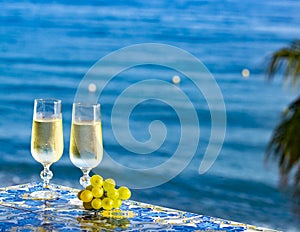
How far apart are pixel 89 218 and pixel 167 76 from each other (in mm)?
7261

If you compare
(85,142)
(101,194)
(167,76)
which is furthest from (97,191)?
(167,76)

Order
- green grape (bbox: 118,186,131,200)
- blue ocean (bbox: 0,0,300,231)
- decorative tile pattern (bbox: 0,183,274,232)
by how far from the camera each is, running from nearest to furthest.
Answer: decorative tile pattern (bbox: 0,183,274,232) < green grape (bbox: 118,186,131,200) < blue ocean (bbox: 0,0,300,231)

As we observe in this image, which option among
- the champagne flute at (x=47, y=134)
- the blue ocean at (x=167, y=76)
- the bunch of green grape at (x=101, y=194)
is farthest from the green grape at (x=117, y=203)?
the blue ocean at (x=167, y=76)

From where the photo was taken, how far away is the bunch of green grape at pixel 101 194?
1.80m

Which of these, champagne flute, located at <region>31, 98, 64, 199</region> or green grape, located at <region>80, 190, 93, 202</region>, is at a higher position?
champagne flute, located at <region>31, 98, 64, 199</region>

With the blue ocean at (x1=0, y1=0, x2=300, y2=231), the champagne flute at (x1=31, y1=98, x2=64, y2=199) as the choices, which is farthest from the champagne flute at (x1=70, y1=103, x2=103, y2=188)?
the blue ocean at (x1=0, y1=0, x2=300, y2=231)

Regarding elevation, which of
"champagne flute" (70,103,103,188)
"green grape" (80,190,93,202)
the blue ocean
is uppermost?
the blue ocean

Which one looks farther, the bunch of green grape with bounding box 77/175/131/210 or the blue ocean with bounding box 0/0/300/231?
the blue ocean with bounding box 0/0/300/231

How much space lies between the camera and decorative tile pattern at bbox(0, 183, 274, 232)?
5.63 feet

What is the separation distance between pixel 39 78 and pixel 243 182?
2939 mm

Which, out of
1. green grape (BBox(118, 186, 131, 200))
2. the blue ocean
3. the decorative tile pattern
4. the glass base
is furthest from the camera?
the blue ocean

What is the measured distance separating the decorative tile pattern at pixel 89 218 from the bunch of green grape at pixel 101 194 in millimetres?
18

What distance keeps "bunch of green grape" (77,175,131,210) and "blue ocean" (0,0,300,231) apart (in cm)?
486

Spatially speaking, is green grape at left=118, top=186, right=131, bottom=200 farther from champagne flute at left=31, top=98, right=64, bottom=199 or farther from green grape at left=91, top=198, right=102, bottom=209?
champagne flute at left=31, top=98, right=64, bottom=199
